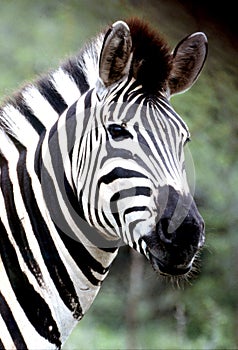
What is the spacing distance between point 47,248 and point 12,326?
1.12 feet

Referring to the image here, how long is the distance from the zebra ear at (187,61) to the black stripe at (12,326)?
117 cm

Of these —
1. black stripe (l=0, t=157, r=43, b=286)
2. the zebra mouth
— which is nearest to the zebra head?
the zebra mouth

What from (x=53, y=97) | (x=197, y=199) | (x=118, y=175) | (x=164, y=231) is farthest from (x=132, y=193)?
(x=197, y=199)

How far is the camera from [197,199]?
24.7ft

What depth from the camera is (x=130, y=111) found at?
8.68 ft

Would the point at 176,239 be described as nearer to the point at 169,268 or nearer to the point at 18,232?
the point at 169,268

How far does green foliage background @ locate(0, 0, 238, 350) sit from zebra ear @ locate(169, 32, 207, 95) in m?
2.90

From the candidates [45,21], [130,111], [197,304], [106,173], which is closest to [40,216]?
[106,173]

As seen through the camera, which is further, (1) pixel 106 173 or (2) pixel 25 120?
(2) pixel 25 120

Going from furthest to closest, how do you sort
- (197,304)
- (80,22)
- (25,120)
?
(197,304)
(80,22)
(25,120)

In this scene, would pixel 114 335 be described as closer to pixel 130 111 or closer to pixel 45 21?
pixel 45 21

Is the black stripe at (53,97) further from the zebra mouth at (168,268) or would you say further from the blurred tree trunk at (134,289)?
the blurred tree trunk at (134,289)

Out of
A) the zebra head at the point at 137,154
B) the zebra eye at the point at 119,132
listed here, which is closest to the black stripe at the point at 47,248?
the zebra head at the point at 137,154

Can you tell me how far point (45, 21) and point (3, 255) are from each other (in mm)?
5338
